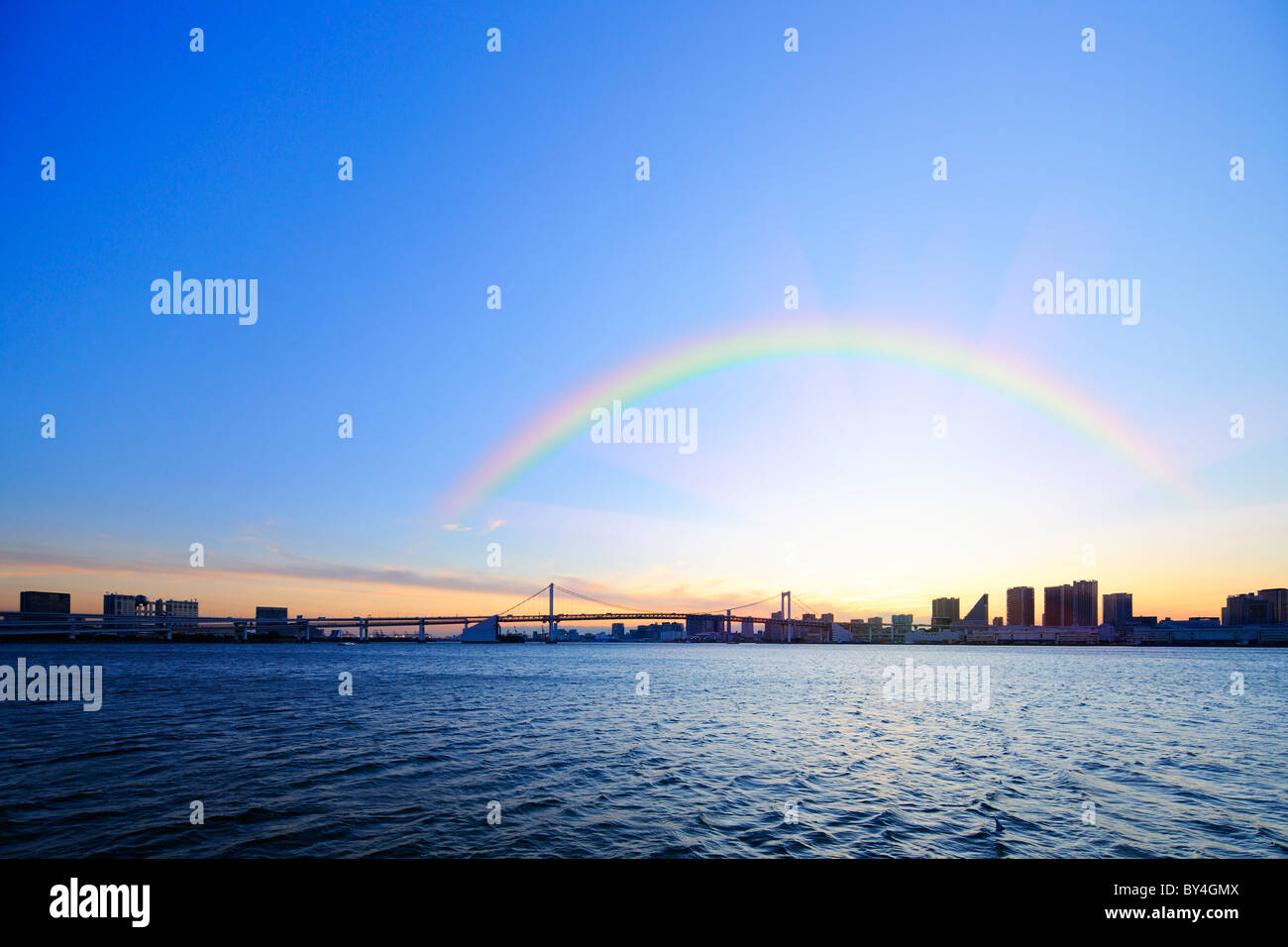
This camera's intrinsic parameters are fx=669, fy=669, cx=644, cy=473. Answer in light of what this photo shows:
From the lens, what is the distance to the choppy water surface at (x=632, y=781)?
1481cm

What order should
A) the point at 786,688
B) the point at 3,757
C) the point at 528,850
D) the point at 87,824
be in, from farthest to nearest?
1. the point at 786,688
2. the point at 3,757
3. the point at 87,824
4. the point at 528,850

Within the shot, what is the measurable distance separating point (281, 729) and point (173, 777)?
10.8 m

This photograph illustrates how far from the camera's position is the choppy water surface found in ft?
48.6

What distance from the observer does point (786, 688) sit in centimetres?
5900

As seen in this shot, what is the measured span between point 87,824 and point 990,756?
92.1 ft

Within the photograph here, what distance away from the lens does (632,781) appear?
20.5m
